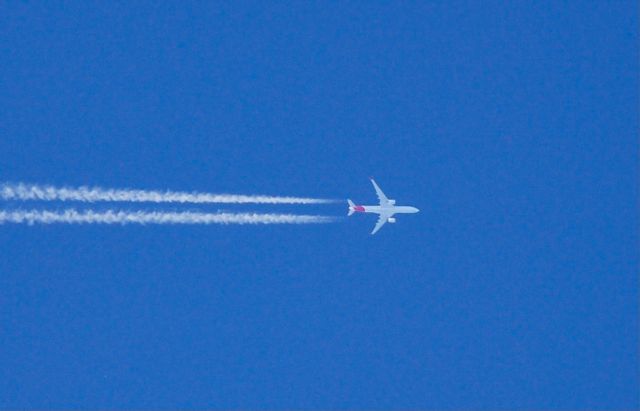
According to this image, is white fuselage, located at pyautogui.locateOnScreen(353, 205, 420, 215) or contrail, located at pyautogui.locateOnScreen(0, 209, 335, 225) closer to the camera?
contrail, located at pyautogui.locateOnScreen(0, 209, 335, 225)

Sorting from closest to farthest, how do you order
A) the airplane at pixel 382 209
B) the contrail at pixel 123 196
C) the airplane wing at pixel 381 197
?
the contrail at pixel 123 196 < the airplane at pixel 382 209 < the airplane wing at pixel 381 197

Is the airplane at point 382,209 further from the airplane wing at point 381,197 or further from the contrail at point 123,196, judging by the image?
the contrail at point 123,196

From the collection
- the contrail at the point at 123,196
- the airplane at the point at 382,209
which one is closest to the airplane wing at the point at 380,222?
the airplane at the point at 382,209

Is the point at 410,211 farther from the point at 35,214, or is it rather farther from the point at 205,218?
the point at 35,214

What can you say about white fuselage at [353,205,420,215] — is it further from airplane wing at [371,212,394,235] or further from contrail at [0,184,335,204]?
contrail at [0,184,335,204]

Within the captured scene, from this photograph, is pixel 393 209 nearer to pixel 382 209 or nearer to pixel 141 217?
pixel 382 209

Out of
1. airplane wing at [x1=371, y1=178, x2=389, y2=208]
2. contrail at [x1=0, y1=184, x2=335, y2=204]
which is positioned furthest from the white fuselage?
contrail at [x1=0, y1=184, x2=335, y2=204]

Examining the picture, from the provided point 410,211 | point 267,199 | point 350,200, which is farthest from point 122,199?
point 410,211

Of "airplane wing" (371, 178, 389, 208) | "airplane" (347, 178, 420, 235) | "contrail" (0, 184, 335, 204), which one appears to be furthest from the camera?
"airplane wing" (371, 178, 389, 208)
